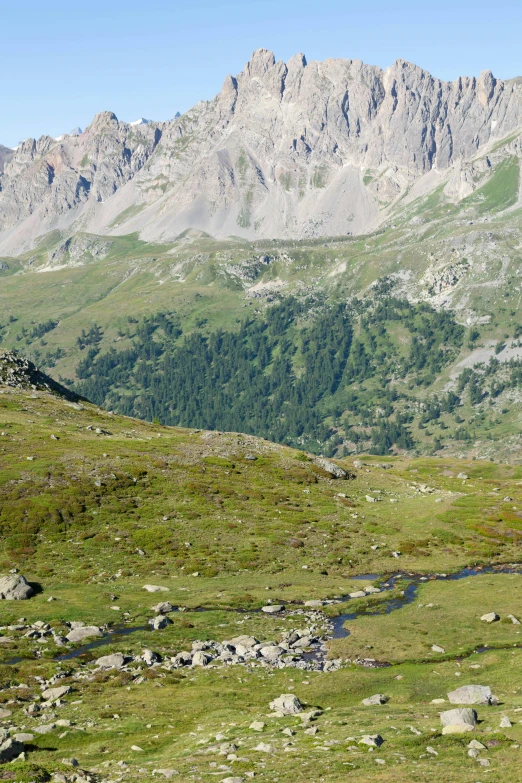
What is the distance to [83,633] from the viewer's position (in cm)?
6084

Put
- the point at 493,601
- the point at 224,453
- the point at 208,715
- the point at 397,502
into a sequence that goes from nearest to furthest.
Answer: the point at 208,715 → the point at 493,601 → the point at 397,502 → the point at 224,453

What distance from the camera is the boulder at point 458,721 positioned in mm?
36719

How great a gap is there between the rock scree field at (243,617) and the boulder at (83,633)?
145 millimetres

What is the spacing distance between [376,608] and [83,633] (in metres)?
28.9

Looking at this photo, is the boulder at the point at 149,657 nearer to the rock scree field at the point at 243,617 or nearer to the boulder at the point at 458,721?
the rock scree field at the point at 243,617

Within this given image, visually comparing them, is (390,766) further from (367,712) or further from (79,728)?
(79,728)

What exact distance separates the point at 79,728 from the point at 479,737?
872 inches

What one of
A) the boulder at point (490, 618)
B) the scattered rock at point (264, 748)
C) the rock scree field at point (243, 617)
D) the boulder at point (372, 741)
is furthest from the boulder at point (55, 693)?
the boulder at point (490, 618)

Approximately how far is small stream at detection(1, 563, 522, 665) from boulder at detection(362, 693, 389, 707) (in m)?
10.5

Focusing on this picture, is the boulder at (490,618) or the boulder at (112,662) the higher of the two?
the boulder at (112,662)

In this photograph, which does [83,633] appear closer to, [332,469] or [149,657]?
[149,657]

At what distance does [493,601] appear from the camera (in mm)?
73562

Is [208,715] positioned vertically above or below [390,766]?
below

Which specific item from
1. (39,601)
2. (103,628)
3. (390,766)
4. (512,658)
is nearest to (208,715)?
(390,766)
